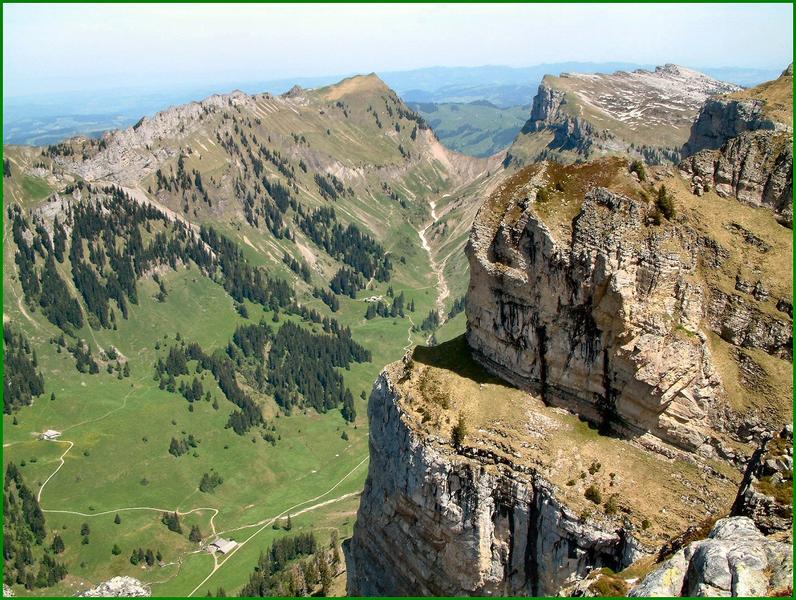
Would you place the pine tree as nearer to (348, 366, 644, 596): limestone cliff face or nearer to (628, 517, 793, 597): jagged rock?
(348, 366, 644, 596): limestone cliff face

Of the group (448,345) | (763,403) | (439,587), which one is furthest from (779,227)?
(439,587)

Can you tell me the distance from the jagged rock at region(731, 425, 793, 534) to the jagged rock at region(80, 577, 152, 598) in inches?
5195

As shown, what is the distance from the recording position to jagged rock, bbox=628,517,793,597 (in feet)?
109

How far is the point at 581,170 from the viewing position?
243 feet

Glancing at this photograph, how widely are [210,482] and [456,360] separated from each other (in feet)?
435

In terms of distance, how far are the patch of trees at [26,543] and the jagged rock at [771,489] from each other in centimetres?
15547

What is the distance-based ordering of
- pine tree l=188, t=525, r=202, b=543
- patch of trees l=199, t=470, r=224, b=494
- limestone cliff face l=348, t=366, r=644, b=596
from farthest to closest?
patch of trees l=199, t=470, r=224, b=494 → pine tree l=188, t=525, r=202, b=543 → limestone cliff face l=348, t=366, r=644, b=596

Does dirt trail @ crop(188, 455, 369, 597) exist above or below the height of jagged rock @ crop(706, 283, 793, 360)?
below

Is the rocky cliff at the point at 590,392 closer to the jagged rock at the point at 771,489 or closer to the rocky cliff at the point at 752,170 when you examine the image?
the rocky cliff at the point at 752,170

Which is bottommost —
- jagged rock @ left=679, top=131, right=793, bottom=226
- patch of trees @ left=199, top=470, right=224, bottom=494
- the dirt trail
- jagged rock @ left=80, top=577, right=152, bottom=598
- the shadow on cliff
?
the dirt trail

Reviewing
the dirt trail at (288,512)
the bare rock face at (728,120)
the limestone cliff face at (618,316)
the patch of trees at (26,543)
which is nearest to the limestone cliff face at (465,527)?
the limestone cliff face at (618,316)

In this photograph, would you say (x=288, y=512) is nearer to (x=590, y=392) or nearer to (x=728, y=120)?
(x=590, y=392)

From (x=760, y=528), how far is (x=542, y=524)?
83.6ft

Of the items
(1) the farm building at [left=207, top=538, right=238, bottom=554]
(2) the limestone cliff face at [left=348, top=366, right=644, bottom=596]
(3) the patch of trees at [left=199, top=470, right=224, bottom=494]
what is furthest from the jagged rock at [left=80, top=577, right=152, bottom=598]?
(2) the limestone cliff face at [left=348, top=366, right=644, bottom=596]
